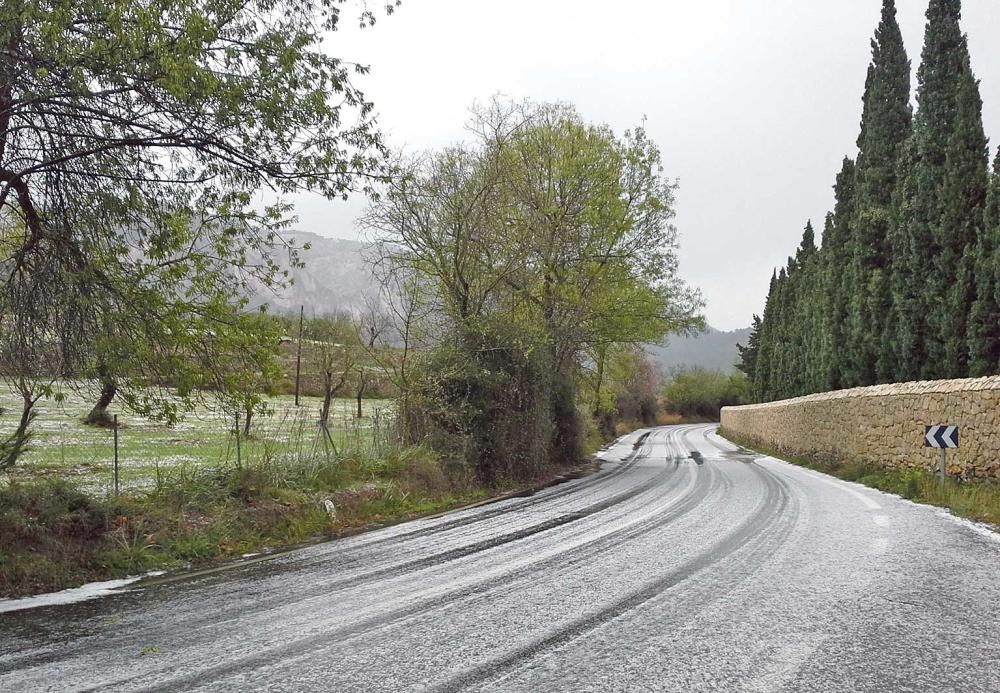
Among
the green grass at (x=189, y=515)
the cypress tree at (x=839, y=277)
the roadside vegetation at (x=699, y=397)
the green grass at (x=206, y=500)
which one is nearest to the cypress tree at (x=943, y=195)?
the cypress tree at (x=839, y=277)

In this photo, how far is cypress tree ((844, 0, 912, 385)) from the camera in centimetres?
2327

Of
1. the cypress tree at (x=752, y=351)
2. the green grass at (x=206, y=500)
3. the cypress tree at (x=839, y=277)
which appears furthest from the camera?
the cypress tree at (x=752, y=351)

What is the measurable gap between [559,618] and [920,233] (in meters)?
19.9

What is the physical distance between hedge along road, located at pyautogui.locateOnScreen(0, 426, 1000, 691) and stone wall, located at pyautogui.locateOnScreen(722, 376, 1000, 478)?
478 centimetres

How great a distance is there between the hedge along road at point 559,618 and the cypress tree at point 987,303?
36.4 ft

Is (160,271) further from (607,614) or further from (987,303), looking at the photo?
(987,303)

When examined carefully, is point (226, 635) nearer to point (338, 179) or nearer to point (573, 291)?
point (338, 179)

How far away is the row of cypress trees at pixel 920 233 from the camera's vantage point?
1805 centimetres

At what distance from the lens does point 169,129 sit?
22.6 ft

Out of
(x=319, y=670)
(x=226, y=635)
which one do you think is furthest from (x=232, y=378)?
(x=319, y=670)

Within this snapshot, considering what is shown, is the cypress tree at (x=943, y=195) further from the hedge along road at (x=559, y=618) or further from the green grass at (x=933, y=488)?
the hedge along road at (x=559, y=618)

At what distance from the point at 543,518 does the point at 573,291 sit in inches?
466

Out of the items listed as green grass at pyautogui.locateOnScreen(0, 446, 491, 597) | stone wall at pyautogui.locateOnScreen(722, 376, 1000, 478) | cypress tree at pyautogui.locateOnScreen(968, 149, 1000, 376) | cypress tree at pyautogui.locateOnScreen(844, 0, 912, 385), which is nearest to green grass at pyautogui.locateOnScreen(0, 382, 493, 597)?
green grass at pyautogui.locateOnScreen(0, 446, 491, 597)

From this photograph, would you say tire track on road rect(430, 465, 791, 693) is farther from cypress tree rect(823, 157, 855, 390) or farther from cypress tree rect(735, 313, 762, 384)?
cypress tree rect(735, 313, 762, 384)
